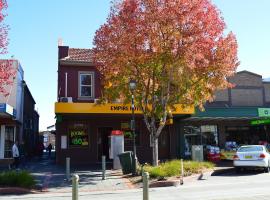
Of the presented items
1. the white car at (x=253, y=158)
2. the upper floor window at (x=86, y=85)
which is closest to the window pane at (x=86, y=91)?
the upper floor window at (x=86, y=85)

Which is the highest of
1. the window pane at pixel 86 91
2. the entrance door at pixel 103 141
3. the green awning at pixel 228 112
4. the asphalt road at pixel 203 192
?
the window pane at pixel 86 91

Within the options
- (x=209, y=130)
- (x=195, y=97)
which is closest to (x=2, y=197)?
(x=195, y=97)

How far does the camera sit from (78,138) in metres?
26.6

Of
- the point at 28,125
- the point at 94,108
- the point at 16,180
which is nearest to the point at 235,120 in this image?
the point at 94,108

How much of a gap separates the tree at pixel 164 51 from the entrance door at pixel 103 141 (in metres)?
7.34

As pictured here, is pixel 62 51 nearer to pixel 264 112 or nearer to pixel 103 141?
pixel 103 141

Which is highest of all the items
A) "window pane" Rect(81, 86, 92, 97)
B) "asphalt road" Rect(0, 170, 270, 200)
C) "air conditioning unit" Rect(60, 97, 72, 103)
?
"window pane" Rect(81, 86, 92, 97)

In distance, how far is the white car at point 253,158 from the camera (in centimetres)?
1848

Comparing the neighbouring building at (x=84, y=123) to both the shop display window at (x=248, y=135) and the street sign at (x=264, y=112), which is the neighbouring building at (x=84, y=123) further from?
the street sign at (x=264, y=112)

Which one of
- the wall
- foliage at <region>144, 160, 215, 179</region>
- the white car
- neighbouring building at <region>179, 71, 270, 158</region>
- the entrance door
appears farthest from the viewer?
the wall

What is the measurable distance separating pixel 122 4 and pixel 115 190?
899cm

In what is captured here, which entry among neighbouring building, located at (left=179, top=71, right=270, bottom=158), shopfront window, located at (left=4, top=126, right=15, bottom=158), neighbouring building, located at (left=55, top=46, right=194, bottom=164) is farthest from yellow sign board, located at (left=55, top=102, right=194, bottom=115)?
shopfront window, located at (left=4, top=126, right=15, bottom=158)

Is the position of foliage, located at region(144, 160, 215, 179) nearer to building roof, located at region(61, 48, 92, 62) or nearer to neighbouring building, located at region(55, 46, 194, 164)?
neighbouring building, located at region(55, 46, 194, 164)

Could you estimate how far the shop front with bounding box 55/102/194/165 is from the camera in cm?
2591
